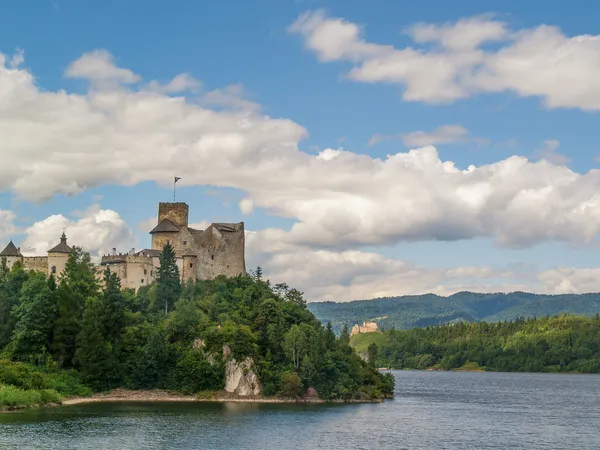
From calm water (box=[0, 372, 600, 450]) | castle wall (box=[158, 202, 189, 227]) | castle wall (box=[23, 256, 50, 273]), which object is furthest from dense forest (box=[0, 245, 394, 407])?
castle wall (box=[158, 202, 189, 227])

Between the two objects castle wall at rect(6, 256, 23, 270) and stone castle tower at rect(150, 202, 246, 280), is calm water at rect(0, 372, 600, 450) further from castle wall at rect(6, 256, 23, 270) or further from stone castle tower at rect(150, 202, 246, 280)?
castle wall at rect(6, 256, 23, 270)

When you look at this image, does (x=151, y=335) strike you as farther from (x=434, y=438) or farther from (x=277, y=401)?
(x=434, y=438)

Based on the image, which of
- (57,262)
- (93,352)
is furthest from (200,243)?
(93,352)

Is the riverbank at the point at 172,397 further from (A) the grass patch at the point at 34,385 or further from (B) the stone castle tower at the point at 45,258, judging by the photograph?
(B) the stone castle tower at the point at 45,258

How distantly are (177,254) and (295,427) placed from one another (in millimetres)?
47678

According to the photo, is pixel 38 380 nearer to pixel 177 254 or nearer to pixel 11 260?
pixel 11 260

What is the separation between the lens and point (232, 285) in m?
120

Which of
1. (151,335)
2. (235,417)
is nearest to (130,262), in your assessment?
(151,335)

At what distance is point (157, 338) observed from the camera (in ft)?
341

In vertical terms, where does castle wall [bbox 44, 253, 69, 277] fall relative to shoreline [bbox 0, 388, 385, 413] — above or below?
above

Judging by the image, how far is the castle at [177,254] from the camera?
11781 cm

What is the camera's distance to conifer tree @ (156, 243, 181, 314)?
4552 inches

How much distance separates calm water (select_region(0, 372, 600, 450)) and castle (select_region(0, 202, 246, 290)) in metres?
28.1

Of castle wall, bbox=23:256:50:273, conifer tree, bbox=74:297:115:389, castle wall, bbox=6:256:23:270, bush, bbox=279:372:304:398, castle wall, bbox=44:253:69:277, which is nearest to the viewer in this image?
conifer tree, bbox=74:297:115:389
